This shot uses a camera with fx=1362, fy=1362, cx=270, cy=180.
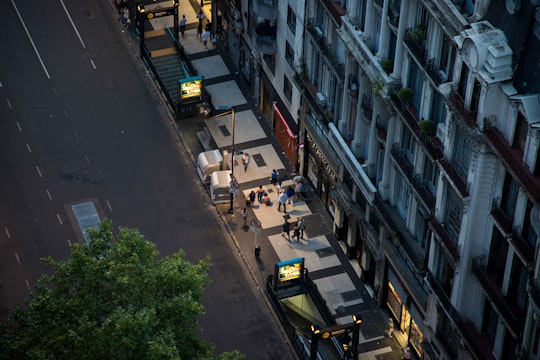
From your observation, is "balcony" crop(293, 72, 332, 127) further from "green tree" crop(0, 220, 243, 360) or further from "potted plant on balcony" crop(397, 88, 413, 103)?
"green tree" crop(0, 220, 243, 360)

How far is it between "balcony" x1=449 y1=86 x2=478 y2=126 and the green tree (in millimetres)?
19860

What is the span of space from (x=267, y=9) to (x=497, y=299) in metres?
43.3

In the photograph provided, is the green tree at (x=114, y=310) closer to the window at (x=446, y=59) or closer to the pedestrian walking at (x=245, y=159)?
the window at (x=446, y=59)

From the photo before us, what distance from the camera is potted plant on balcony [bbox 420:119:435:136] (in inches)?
3649

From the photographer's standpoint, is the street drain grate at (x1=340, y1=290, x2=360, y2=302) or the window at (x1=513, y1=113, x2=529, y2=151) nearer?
Result: the window at (x1=513, y1=113, x2=529, y2=151)

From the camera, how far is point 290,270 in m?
108

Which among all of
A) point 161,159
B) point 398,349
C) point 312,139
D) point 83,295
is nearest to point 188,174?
point 161,159

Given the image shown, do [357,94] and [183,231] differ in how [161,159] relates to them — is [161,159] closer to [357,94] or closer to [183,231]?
[183,231]

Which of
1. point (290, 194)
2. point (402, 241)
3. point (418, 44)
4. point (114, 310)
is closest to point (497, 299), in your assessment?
point (402, 241)

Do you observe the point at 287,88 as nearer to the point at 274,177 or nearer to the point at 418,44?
A: the point at 274,177

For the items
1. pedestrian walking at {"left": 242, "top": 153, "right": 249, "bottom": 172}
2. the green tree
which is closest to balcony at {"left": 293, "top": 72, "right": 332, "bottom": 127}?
pedestrian walking at {"left": 242, "top": 153, "right": 249, "bottom": 172}

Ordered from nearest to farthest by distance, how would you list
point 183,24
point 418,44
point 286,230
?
point 418,44 → point 286,230 → point 183,24

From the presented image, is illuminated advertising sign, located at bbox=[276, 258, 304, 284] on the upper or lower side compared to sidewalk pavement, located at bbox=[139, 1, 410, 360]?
lower

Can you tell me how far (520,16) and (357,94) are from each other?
1059 inches
